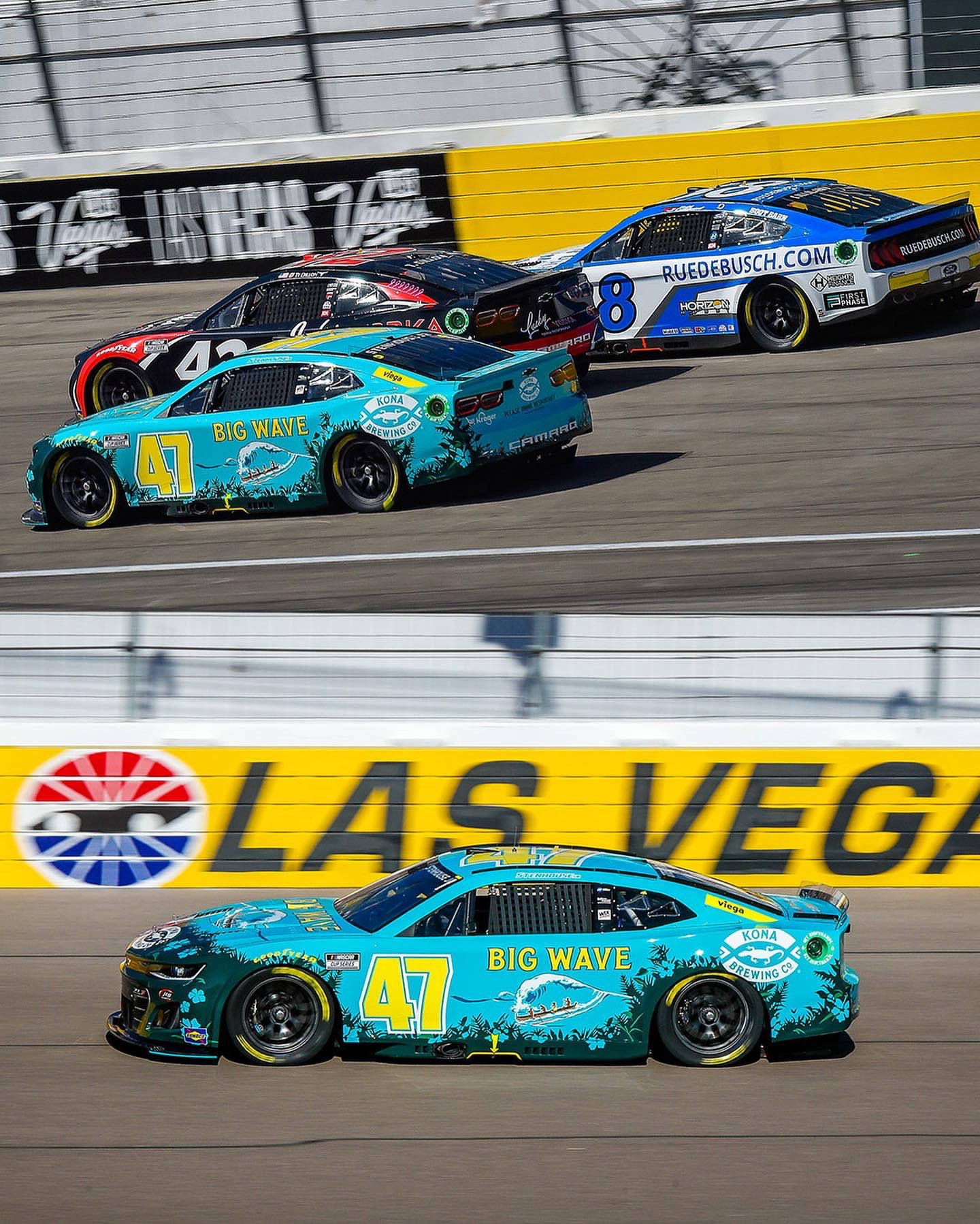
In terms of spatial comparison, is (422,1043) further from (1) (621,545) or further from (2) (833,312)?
(2) (833,312)

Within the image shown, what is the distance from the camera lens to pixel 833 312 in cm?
1598

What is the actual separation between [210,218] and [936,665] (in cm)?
1459

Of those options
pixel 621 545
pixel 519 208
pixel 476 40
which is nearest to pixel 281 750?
pixel 621 545

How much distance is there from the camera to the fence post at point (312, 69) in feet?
68.1

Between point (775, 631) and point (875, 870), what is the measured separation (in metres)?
1.40

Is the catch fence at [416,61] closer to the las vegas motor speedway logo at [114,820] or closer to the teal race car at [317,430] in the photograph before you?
the teal race car at [317,430]

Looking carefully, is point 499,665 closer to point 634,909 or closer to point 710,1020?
point 634,909

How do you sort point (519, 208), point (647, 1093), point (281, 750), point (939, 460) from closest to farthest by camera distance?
point (647, 1093) < point (281, 750) < point (939, 460) < point (519, 208)

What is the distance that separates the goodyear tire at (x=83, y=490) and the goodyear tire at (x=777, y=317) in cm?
608

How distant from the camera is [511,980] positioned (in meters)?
6.98

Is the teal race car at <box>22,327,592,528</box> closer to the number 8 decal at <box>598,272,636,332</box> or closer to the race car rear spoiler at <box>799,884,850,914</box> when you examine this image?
the number 8 decal at <box>598,272,636,332</box>

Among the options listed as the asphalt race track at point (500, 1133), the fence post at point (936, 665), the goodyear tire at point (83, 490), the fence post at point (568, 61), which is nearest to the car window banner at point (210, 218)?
the fence post at point (568, 61)

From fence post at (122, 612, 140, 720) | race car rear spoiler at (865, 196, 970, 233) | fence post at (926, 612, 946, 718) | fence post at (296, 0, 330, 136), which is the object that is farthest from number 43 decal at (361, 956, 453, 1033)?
fence post at (296, 0, 330, 136)

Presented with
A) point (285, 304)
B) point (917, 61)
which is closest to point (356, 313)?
point (285, 304)
